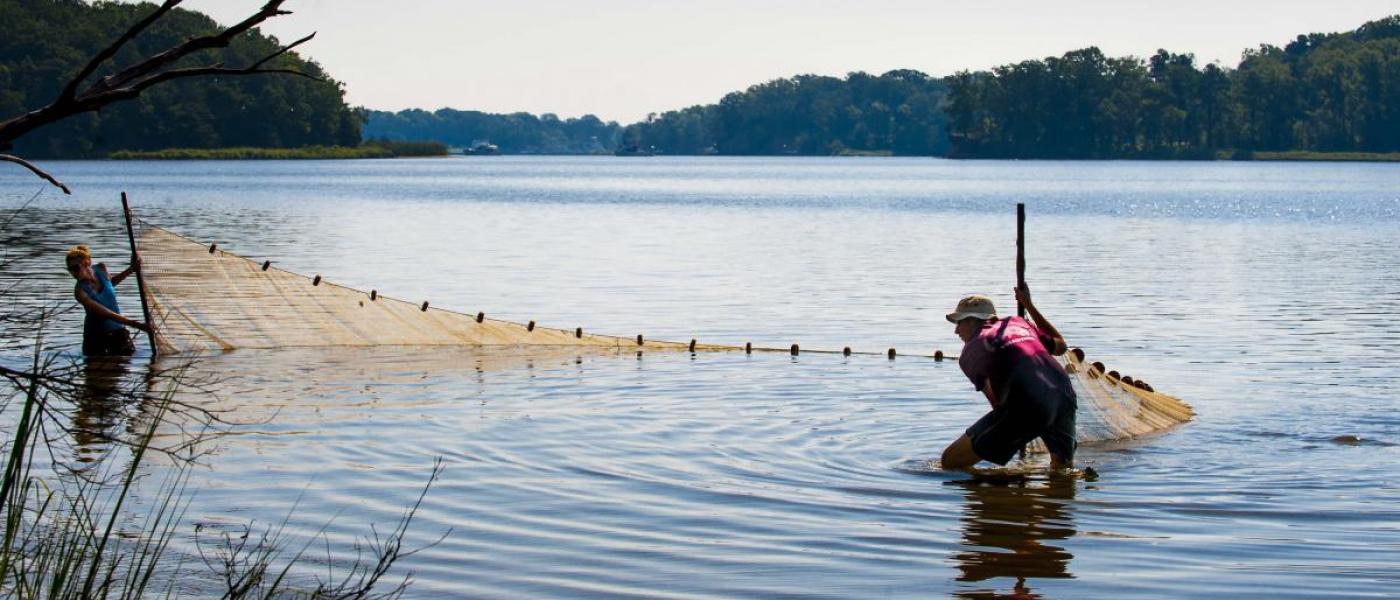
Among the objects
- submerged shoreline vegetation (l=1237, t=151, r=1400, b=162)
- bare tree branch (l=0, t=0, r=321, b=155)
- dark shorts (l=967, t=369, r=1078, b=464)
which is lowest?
submerged shoreline vegetation (l=1237, t=151, r=1400, b=162)

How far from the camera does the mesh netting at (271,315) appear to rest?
58.3 feet

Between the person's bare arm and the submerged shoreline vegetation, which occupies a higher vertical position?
the person's bare arm

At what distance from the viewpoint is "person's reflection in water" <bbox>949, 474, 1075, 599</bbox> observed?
29.5ft

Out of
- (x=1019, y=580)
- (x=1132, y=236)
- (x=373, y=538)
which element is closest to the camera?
(x=1019, y=580)

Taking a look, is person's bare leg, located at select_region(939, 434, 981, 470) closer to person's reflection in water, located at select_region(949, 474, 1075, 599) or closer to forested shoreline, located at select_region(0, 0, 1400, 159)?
person's reflection in water, located at select_region(949, 474, 1075, 599)

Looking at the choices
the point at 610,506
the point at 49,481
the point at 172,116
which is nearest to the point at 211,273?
the point at 49,481

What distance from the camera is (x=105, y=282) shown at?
16.8m

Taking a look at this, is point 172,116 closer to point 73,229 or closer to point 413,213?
point 413,213

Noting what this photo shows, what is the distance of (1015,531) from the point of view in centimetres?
1004

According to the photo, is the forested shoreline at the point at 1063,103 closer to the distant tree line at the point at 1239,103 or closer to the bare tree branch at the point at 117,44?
the distant tree line at the point at 1239,103

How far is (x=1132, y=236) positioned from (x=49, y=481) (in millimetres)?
41012

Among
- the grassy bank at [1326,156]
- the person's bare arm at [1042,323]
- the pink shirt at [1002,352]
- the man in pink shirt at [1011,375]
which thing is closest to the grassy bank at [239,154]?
the grassy bank at [1326,156]

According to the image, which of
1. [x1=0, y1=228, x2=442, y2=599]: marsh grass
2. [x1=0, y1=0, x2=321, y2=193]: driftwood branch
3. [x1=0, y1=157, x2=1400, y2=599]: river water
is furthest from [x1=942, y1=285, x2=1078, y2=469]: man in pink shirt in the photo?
[x1=0, y1=0, x2=321, y2=193]: driftwood branch

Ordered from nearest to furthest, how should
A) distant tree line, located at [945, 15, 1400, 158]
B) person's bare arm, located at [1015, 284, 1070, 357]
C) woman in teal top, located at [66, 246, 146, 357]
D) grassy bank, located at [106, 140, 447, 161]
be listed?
1. person's bare arm, located at [1015, 284, 1070, 357]
2. woman in teal top, located at [66, 246, 146, 357]
3. grassy bank, located at [106, 140, 447, 161]
4. distant tree line, located at [945, 15, 1400, 158]
